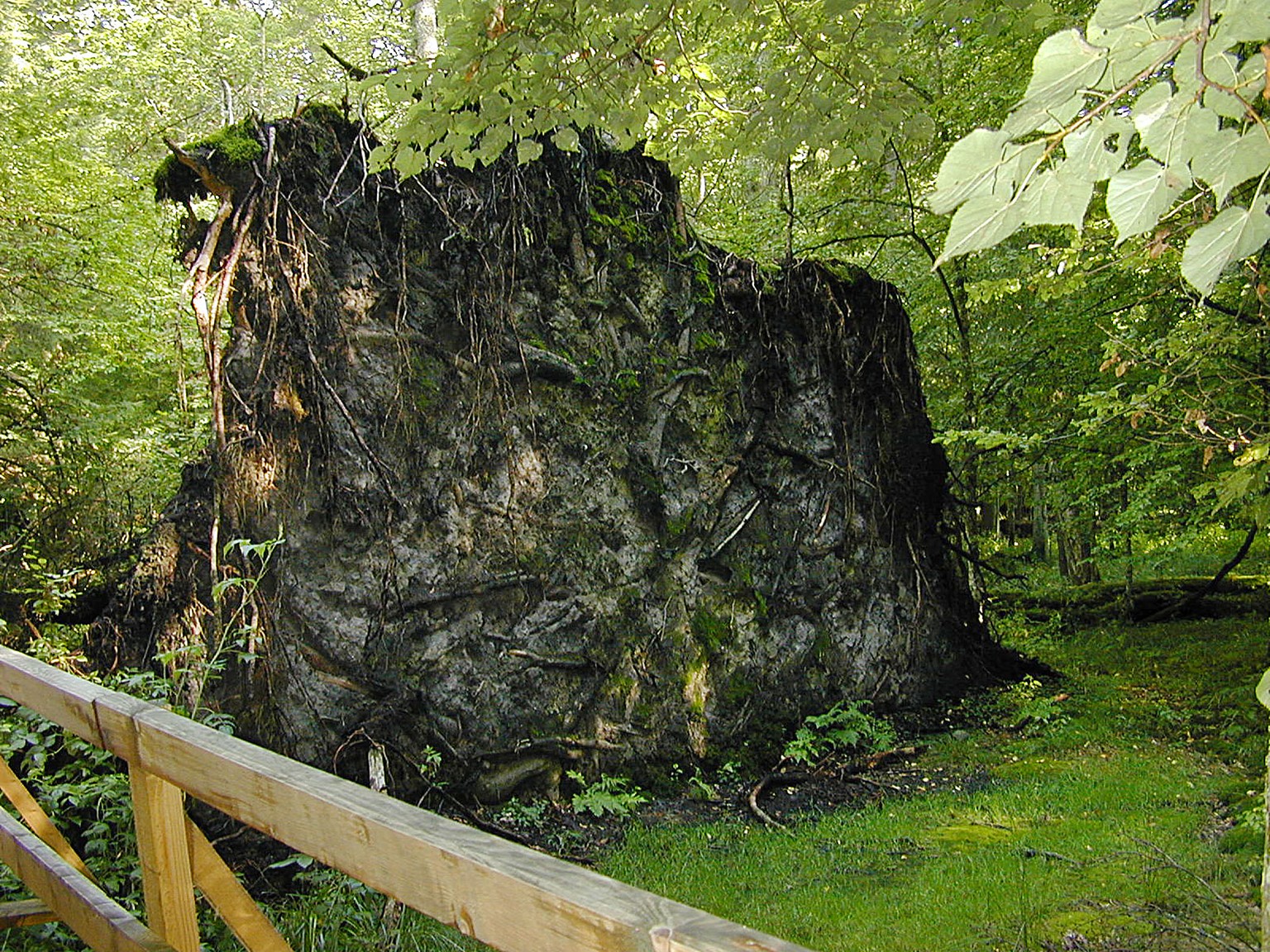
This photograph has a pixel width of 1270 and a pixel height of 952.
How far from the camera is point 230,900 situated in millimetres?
1794

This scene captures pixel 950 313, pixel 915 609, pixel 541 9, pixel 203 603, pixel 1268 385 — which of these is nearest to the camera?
pixel 541 9

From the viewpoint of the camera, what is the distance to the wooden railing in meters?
0.98

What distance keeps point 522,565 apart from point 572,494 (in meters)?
0.59

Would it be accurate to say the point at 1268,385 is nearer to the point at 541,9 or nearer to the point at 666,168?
the point at 666,168

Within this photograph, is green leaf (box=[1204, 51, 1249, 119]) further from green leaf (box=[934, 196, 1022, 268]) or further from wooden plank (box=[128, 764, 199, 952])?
wooden plank (box=[128, 764, 199, 952])

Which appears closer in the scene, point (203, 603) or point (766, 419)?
point (203, 603)

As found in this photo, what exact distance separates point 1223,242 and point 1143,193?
0.36ft

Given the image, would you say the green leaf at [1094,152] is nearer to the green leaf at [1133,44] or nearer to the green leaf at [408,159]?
the green leaf at [1133,44]

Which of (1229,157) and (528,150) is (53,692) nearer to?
(528,150)

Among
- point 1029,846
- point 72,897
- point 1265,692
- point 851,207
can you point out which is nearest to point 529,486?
point 1029,846

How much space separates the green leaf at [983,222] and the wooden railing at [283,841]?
822 mm

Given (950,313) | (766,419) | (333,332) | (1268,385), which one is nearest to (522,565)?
(333,332)

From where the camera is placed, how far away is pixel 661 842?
16.1 feet

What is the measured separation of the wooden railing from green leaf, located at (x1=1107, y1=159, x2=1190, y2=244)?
0.93 metres
